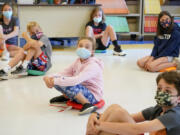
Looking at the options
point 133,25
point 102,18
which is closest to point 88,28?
point 102,18

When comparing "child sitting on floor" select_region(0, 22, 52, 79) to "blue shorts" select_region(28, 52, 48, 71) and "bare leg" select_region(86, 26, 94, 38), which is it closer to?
"blue shorts" select_region(28, 52, 48, 71)

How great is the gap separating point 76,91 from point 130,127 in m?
0.95

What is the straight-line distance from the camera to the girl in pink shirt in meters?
2.04

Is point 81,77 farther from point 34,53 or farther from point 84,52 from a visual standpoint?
point 34,53

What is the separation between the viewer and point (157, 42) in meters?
3.61

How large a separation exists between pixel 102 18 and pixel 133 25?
1.99 m

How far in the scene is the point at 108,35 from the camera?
494 centimetres

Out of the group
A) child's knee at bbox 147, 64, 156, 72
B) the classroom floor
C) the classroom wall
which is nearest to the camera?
the classroom floor

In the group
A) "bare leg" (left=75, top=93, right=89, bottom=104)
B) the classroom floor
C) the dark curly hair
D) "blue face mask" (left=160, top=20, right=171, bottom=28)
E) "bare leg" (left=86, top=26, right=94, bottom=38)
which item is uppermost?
"blue face mask" (left=160, top=20, right=171, bottom=28)

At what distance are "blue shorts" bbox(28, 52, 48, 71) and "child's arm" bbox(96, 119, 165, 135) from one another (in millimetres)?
2102

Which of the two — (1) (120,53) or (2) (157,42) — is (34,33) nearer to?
(2) (157,42)

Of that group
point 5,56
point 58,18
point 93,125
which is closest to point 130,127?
point 93,125

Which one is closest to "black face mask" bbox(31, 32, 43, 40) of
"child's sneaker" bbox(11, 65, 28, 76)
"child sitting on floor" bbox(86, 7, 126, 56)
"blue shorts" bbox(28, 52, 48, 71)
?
"blue shorts" bbox(28, 52, 48, 71)

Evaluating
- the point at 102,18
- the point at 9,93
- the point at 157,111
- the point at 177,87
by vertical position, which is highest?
the point at 102,18
